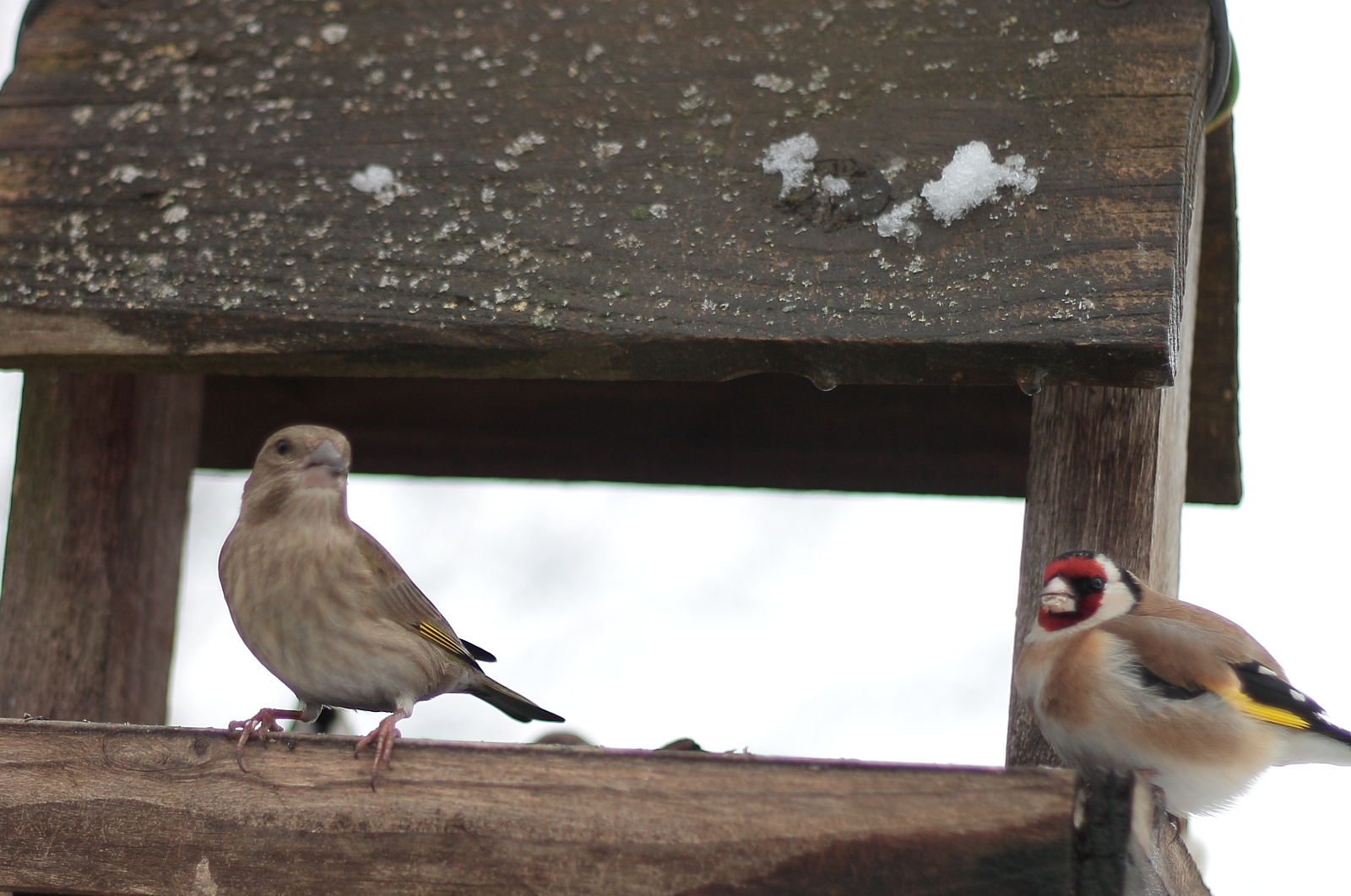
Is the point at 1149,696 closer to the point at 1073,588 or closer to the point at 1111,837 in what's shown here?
the point at 1073,588

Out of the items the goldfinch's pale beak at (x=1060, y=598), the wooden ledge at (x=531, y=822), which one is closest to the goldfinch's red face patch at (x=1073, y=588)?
the goldfinch's pale beak at (x=1060, y=598)

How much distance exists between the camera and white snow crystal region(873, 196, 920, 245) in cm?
210

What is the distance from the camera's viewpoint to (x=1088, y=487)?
235 centimetres

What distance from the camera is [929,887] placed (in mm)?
1678

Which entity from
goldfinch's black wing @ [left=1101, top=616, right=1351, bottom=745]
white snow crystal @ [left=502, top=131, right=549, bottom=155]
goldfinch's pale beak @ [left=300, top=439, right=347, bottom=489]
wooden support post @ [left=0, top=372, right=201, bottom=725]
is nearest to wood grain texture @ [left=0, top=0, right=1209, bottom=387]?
white snow crystal @ [left=502, top=131, right=549, bottom=155]

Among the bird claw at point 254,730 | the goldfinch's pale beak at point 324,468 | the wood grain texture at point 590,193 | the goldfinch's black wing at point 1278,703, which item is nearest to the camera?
the bird claw at point 254,730

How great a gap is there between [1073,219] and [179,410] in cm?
185

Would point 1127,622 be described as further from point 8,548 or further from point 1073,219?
point 8,548

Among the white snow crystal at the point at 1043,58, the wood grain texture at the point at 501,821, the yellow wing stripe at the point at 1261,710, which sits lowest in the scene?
the wood grain texture at the point at 501,821

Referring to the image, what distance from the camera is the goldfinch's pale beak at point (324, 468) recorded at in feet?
8.41

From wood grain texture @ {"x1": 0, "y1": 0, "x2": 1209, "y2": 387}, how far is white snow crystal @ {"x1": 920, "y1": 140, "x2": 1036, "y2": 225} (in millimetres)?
18

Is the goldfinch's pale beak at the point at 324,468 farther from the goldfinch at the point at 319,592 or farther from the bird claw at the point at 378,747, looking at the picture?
the bird claw at the point at 378,747

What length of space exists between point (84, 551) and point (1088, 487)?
72.2 inches

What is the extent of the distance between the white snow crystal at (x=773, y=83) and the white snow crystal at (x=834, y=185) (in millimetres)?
201
